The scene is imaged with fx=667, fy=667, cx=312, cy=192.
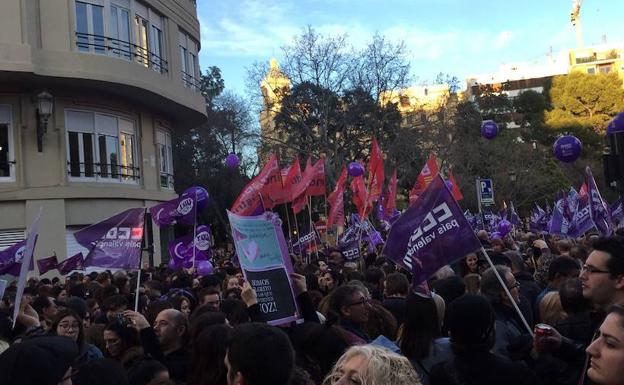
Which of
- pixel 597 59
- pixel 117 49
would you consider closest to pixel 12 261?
pixel 117 49

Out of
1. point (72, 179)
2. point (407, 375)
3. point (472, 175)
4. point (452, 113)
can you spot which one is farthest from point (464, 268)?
point (472, 175)

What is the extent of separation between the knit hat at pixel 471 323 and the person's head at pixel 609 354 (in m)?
1.16

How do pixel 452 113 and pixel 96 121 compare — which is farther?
pixel 452 113

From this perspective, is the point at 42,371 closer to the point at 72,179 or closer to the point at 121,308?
the point at 121,308

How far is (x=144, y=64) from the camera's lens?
2269 cm

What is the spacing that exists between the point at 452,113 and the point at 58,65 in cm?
2788

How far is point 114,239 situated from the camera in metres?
9.51

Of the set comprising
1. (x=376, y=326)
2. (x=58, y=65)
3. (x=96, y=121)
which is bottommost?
(x=376, y=326)

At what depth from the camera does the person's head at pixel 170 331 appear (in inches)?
194

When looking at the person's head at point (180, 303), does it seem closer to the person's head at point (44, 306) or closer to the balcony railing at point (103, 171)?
the person's head at point (44, 306)

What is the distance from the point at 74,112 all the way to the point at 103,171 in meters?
2.01

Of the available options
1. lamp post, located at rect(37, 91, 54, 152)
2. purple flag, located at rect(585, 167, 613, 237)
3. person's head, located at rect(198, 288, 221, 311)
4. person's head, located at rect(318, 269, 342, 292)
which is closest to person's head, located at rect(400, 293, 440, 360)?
person's head, located at rect(198, 288, 221, 311)

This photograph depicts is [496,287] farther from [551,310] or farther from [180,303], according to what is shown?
[180,303]

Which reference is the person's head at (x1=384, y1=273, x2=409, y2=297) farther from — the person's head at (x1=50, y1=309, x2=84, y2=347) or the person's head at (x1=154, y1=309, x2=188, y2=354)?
the person's head at (x1=50, y1=309, x2=84, y2=347)
